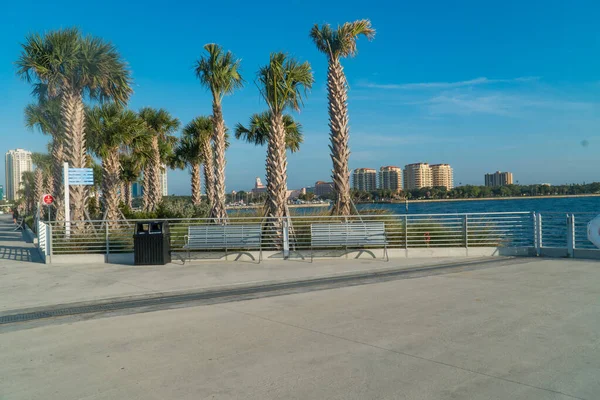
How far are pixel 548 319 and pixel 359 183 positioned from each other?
254 feet

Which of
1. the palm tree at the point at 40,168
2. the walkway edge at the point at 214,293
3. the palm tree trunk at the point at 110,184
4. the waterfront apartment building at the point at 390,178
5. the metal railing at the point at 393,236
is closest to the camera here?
the walkway edge at the point at 214,293

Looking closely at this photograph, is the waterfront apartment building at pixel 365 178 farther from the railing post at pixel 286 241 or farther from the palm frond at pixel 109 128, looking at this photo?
the railing post at pixel 286 241

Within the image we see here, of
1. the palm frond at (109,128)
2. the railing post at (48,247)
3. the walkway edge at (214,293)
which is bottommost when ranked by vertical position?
the walkway edge at (214,293)

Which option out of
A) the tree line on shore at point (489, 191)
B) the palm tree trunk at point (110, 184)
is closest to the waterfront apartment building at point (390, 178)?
the tree line on shore at point (489, 191)

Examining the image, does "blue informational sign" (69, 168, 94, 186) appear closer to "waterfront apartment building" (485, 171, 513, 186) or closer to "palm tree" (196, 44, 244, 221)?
"palm tree" (196, 44, 244, 221)

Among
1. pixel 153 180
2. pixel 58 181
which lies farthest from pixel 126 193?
pixel 58 181

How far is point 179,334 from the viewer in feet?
21.6

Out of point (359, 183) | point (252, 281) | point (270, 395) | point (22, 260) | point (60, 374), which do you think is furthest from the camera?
point (359, 183)

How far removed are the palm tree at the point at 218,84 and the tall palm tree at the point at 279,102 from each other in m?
2.67

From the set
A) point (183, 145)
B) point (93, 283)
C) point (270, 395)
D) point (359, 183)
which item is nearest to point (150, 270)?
point (93, 283)

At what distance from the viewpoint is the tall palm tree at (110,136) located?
25.1 meters

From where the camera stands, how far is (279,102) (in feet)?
54.1

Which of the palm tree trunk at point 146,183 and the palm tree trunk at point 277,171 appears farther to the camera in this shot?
the palm tree trunk at point 146,183

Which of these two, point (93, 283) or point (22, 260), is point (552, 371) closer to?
point (93, 283)
